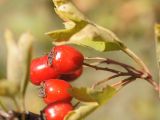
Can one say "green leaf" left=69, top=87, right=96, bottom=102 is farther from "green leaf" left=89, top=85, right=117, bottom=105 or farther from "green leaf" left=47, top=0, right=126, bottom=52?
"green leaf" left=47, top=0, right=126, bottom=52

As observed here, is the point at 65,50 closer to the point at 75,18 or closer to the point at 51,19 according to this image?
the point at 75,18

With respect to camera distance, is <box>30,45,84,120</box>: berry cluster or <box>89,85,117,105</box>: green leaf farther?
<box>30,45,84,120</box>: berry cluster

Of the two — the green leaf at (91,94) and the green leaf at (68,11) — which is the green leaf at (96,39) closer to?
the green leaf at (68,11)

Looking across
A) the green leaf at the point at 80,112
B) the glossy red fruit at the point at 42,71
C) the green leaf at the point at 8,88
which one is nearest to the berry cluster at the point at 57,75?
the glossy red fruit at the point at 42,71

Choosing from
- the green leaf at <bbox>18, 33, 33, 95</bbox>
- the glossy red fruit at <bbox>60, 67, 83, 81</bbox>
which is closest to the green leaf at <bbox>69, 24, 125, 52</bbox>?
the glossy red fruit at <bbox>60, 67, 83, 81</bbox>

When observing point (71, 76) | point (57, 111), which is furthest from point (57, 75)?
point (57, 111)

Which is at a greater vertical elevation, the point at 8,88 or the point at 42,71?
the point at 8,88

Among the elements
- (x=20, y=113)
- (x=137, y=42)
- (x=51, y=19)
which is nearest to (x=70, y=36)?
(x=20, y=113)

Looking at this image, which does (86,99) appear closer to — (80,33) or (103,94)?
(103,94)
